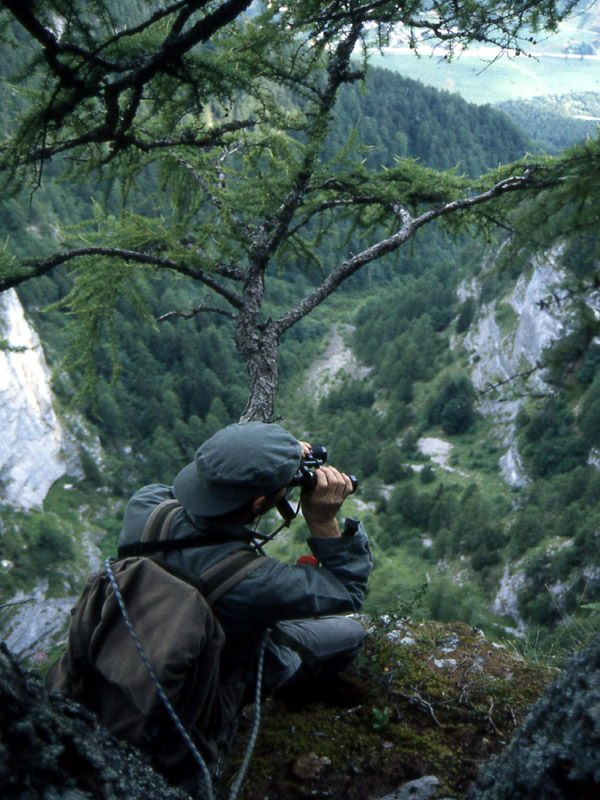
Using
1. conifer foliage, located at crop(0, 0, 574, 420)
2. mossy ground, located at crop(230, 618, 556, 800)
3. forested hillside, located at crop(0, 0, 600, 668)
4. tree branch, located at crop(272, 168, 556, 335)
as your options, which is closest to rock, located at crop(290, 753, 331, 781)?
mossy ground, located at crop(230, 618, 556, 800)

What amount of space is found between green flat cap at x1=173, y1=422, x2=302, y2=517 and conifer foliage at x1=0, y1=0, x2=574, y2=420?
1.63 meters

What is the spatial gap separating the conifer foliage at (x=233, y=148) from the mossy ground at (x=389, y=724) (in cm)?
192

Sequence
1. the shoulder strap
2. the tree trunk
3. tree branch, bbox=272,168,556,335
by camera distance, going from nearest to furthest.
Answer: the shoulder strap, the tree trunk, tree branch, bbox=272,168,556,335

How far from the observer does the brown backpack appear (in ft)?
5.99

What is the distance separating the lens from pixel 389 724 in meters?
2.87

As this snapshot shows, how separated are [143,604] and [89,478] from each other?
58263 mm

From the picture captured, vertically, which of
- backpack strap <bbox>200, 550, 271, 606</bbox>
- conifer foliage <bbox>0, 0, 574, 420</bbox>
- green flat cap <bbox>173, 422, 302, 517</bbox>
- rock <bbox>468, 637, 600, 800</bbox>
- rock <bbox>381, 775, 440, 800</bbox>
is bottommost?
rock <bbox>381, 775, 440, 800</bbox>

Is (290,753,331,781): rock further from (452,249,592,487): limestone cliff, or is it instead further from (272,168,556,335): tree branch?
(452,249,592,487): limestone cliff

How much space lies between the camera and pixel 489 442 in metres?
65.5

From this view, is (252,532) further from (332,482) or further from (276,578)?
(332,482)

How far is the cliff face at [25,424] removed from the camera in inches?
1758

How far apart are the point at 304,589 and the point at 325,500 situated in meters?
0.35

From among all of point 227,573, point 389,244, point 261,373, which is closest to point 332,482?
point 227,573

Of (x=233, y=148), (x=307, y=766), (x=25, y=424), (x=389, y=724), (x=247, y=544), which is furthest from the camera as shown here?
(x=25, y=424)
